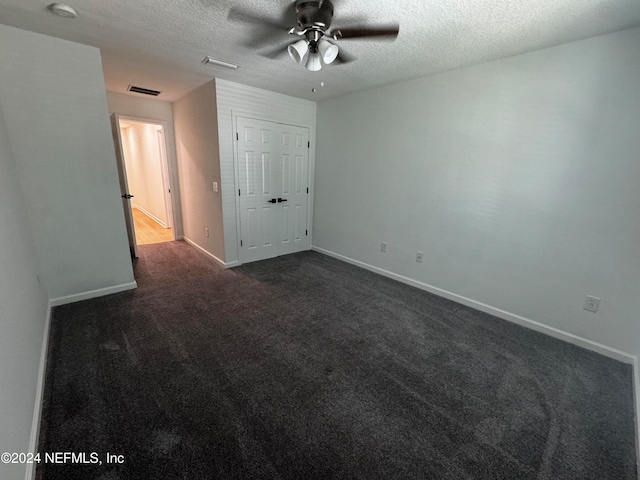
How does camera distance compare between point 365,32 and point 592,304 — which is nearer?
point 365,32

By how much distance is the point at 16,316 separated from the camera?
1.52 meters

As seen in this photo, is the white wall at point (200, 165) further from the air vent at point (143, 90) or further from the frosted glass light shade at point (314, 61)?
the frosted glass light shade at point (314, 61)

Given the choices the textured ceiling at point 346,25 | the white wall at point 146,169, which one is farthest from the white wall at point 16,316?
the white wall at point 146,169

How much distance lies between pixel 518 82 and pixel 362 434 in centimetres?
306

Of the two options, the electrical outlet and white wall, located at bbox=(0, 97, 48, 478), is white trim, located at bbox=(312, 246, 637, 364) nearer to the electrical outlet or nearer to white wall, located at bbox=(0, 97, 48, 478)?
the electrical outlet

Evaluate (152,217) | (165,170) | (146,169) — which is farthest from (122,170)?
(152,217)

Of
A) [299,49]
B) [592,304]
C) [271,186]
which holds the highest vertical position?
[299,49]

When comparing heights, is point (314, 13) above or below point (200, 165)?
above

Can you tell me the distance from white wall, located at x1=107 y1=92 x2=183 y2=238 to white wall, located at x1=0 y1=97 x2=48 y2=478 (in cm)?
231

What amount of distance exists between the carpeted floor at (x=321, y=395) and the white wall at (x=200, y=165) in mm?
1398

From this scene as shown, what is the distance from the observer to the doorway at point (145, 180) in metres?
4.13

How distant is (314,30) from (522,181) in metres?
2.20

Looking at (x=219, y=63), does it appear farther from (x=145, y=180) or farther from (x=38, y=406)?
(x=145, y=180)

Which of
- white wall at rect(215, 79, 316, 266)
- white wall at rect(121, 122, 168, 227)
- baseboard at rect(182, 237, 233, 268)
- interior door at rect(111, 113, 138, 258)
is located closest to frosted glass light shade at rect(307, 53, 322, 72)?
white wall at rect(215, 79, 316, 266)
